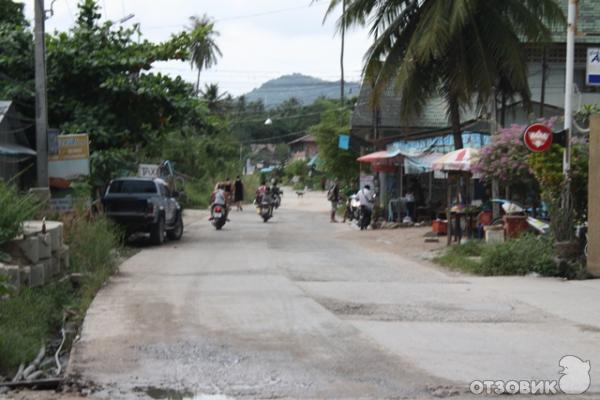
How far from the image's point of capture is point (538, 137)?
14.9 meters

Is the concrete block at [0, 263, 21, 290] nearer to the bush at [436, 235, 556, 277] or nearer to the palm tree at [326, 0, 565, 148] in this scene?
the bush at [436, 235, 556, 277]

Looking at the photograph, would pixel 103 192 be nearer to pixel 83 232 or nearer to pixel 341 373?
pixel 83 232

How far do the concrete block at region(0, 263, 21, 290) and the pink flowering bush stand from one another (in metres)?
10.7

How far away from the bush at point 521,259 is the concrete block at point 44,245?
25.8 ft

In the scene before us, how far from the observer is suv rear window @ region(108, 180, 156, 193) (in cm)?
2259

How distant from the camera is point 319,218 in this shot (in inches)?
1516

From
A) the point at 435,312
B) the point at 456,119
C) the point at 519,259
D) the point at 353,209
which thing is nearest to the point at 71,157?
the point at 456,119

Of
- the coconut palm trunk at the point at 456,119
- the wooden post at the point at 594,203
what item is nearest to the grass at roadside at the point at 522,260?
the wooden post at the point at 594,203

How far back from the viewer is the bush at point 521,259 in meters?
14.7

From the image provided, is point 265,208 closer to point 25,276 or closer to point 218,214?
point 218,214

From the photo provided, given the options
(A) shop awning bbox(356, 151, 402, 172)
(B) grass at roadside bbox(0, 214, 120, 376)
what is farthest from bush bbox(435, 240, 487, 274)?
(A) shop awning bbox(356, 151, 402, 172)

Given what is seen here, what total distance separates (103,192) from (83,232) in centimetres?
934

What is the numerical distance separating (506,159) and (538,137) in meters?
2.45

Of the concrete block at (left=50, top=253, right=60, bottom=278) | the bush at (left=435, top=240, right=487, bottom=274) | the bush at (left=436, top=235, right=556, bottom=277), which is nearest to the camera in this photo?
the concrete block at (left=50, top=253, right=60, bottom=278)
